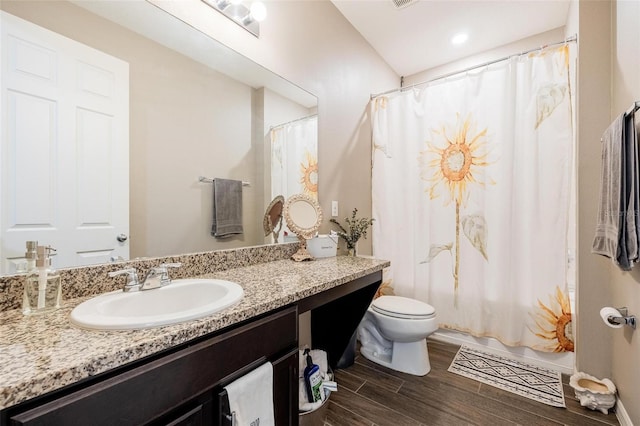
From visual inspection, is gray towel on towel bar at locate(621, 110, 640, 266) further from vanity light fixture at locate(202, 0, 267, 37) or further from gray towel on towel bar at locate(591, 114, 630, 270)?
vanity light fixture at locate(202, 0, 267, 37)

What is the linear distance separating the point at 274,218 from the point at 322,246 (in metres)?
0.38

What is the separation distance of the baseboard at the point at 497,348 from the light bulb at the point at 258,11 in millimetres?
2575

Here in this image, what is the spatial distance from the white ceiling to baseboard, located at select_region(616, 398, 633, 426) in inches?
102

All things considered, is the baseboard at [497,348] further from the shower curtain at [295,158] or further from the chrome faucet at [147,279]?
the chrome faucet at [147,279]

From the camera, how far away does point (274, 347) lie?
92 cm

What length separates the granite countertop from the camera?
0.48m

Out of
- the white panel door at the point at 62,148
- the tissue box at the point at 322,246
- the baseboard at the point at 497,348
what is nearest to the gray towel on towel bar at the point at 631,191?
the baseboard at the point at 497,348

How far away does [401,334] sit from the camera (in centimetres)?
179

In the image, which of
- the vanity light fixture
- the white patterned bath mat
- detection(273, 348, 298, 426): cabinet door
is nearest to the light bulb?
the vanity light fixture

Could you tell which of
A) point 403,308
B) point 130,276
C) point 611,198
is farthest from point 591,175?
point 130,276

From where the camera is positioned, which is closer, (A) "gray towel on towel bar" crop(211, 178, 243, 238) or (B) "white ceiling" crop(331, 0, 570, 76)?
(A) "gray towel on towel bar" crop(211, 178, 243, 238)

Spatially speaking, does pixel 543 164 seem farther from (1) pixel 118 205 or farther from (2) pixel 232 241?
(1) pixel 118 205

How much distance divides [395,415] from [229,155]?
1.65 m

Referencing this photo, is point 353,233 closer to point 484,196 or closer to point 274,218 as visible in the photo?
point 274,218
